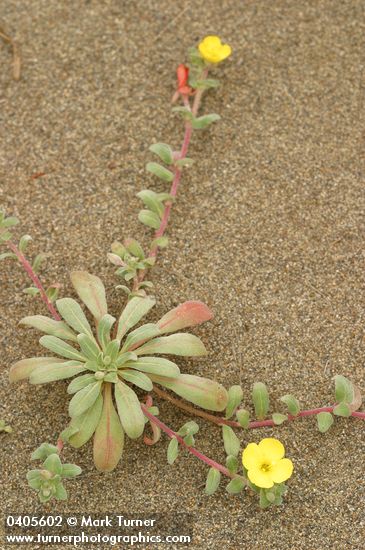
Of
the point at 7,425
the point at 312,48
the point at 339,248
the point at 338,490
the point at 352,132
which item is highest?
the point at 312,48

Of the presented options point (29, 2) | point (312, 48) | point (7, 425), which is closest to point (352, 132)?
point (312, 48)

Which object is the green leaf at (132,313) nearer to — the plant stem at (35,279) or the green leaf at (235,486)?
the plant stem at (35,279)

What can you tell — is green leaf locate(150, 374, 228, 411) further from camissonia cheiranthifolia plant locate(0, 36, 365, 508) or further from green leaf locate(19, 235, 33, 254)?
green leaf locate(19, 235, 33, 254)

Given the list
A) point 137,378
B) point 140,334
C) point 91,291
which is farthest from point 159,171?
point 137,378

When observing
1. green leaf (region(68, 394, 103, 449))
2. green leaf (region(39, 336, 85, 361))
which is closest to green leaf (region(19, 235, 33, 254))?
green leaf (region(39, 336, 85, 361))

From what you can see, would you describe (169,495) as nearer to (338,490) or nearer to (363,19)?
(338,490)

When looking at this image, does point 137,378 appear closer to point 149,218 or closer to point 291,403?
point 291,403
